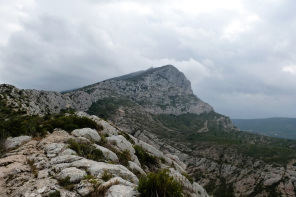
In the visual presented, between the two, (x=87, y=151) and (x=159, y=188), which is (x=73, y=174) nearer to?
(x=87, y=151)

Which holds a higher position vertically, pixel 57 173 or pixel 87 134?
pixel 87 134

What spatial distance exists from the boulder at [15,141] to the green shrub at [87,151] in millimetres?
5109

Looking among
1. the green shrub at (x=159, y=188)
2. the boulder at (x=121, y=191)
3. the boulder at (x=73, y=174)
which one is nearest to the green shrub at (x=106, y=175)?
the boulder at (x=73, y=174)

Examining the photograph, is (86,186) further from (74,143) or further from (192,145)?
(192,145)

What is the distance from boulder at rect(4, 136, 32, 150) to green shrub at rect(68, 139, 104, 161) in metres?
5.11

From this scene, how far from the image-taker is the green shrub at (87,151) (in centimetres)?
1470

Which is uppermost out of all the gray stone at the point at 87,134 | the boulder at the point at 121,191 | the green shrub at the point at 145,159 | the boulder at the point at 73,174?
the gray stone at the point at 87,134

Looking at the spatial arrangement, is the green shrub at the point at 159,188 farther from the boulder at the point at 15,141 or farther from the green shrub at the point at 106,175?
the boulder at the point at 15,141

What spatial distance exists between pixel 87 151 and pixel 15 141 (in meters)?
7.99

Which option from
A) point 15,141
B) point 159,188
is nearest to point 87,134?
point 15,141

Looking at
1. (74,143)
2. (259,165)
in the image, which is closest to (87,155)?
(74,143)

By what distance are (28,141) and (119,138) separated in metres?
9.56

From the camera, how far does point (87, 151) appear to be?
15.5 metres

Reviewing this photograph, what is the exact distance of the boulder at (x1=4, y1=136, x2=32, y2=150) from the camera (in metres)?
16.5
